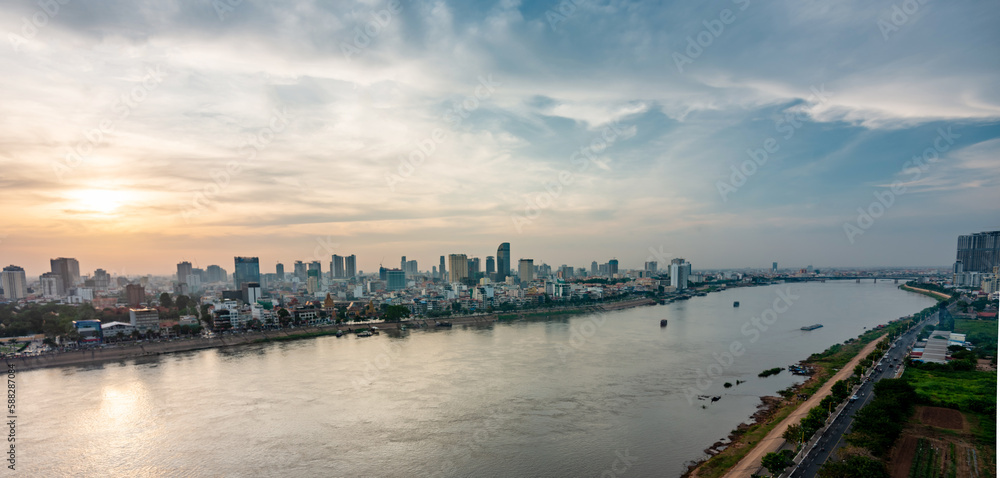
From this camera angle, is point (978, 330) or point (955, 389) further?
point (978, 330)

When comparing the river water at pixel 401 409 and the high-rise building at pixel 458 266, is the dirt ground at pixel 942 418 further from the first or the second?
the high-rise building at pixel 458 266

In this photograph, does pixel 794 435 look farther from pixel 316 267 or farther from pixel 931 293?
pixel 316 267

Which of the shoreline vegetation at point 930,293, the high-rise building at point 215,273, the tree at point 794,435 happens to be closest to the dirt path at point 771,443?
the tree at point 794,435

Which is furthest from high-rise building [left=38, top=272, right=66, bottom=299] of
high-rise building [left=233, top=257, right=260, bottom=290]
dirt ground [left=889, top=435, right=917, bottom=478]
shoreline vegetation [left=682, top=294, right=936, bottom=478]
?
dirt ground [left=889, top=435, right=917, bottom=478]

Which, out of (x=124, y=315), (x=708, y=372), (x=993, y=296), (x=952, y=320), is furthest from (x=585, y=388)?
(x=993, y=296)

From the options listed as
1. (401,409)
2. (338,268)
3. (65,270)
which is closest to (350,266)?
(338,268)

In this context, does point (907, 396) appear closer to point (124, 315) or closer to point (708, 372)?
point (708, 372)
